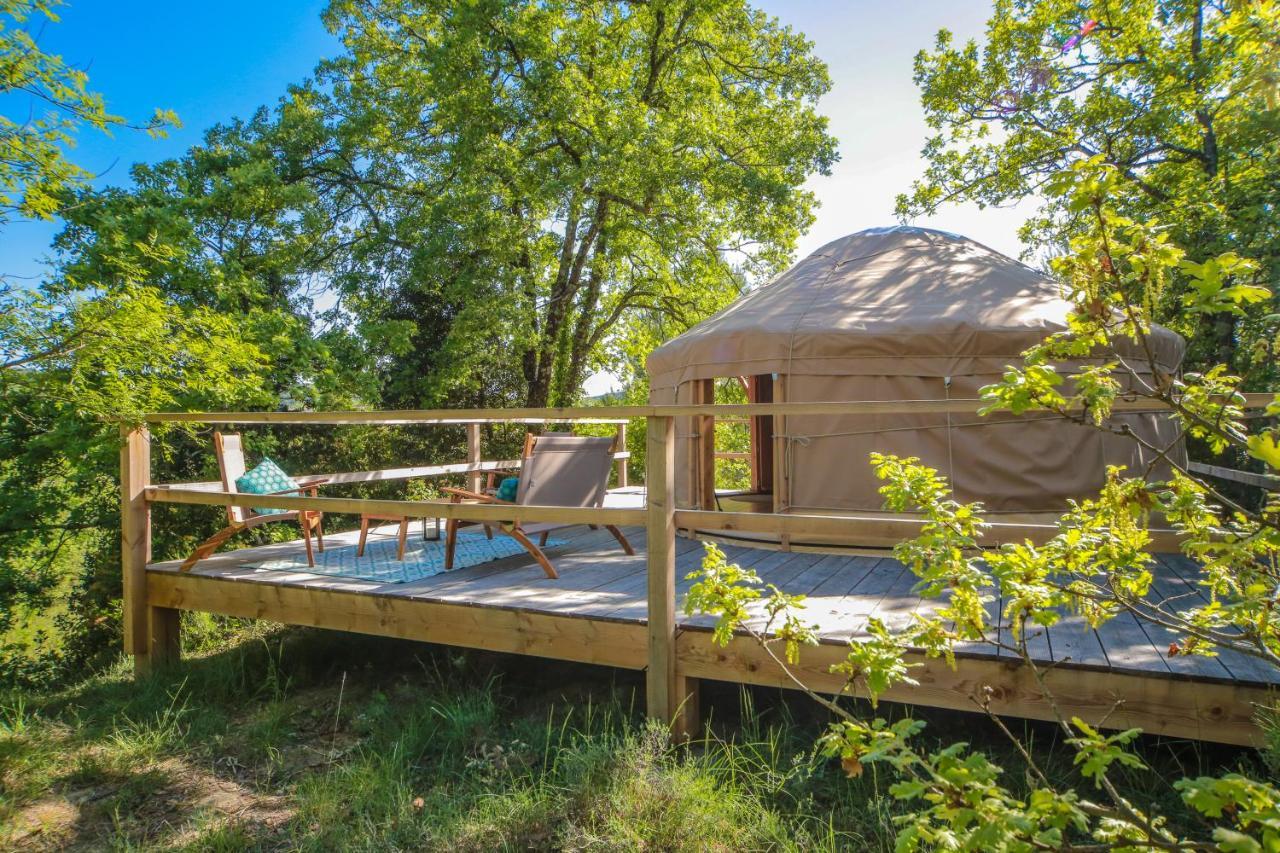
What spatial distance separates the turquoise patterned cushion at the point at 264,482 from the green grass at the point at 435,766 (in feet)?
3.62

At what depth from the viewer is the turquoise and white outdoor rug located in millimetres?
4453

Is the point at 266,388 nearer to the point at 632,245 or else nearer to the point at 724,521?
the point at 632,245

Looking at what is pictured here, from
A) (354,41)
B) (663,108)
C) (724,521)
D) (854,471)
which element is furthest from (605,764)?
(354,41)

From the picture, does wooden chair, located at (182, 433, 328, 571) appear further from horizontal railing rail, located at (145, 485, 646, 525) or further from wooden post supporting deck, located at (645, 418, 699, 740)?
wooden post supporting deck, located at (645, 418, 699, 740)

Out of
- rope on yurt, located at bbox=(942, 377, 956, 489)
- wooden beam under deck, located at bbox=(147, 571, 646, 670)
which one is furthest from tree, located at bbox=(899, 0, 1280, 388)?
wooden beam under deck, located at bbox=(147, 571, 646, 670)

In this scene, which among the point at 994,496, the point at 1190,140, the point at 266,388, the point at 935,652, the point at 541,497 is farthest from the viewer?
the point at 1190,140

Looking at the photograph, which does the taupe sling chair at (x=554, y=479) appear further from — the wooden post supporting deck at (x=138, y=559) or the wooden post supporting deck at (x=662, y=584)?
the wooden post supporting deck at (x=138, y=559)

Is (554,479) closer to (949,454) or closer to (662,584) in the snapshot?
(662,584)

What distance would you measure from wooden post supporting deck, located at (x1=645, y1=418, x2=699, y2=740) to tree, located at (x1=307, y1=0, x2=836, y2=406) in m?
7.98

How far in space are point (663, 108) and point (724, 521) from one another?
1073 centimetres

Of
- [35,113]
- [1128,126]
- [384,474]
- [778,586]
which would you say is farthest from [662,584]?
[1128,126]

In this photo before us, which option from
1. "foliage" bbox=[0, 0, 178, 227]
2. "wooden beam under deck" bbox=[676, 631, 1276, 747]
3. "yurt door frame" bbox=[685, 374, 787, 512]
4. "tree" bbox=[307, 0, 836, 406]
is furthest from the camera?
"tree" bbox=[307, 0, 836, 406]

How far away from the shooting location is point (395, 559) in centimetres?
495

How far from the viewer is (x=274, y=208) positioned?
10.2 m
